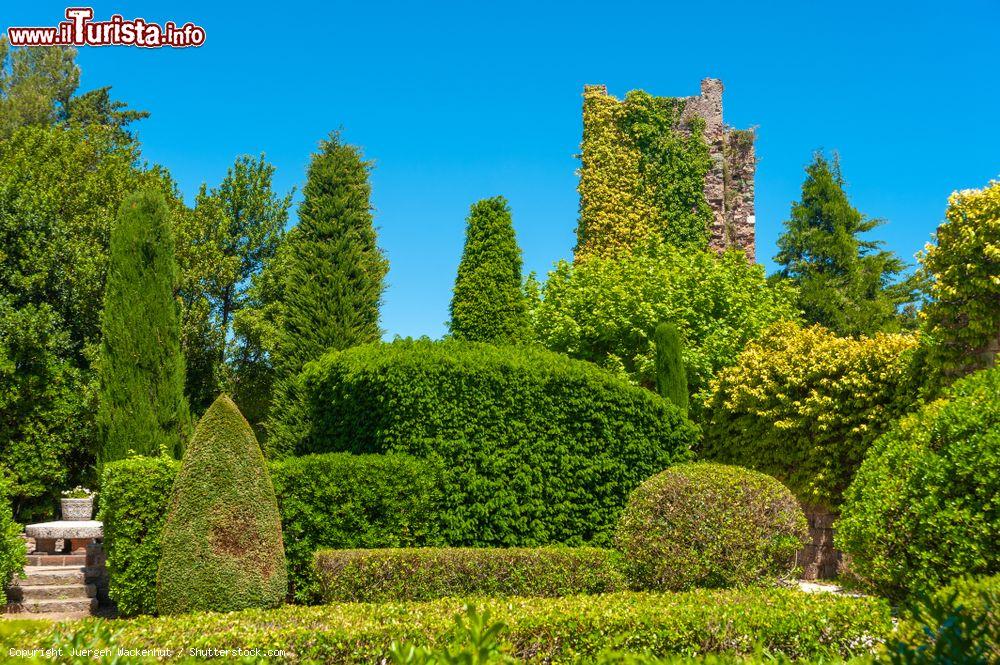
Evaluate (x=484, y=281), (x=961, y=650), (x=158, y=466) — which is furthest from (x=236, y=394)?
(x=961, y=650)

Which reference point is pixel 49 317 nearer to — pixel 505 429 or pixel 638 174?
pixel 505 429

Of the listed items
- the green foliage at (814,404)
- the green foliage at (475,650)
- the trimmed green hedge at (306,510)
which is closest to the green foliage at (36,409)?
the trimmed green hedge at (306,510)

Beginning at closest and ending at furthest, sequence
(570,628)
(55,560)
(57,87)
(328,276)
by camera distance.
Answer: (570,628) < (55,560) < (328,276) < (57,87)

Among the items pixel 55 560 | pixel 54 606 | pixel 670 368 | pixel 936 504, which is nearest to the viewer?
pixel 936 504

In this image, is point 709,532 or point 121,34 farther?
point 121,34

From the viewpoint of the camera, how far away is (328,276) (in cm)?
1794

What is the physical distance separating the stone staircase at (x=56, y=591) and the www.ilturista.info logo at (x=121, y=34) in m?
8.11

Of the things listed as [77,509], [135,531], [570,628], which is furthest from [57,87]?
[570,628]

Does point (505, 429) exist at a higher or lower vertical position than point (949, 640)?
higher

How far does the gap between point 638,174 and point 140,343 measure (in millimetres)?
16438

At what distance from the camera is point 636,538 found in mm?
9891

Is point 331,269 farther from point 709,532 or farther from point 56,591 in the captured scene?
point 709,532

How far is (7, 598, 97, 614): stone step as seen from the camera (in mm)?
11430

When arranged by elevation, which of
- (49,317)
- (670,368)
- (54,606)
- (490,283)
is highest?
(490,283)
